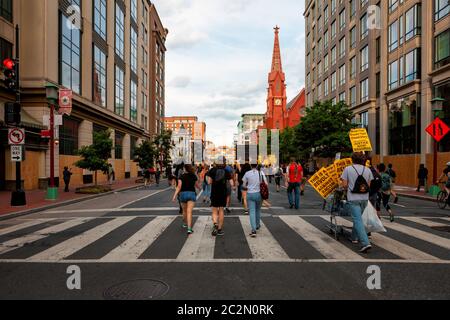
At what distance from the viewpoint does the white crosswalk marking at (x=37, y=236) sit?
284 inches

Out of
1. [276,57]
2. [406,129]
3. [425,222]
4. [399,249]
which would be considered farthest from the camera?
[276,57]

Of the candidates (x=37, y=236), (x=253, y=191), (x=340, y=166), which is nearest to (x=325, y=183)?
(x=340, y=166)

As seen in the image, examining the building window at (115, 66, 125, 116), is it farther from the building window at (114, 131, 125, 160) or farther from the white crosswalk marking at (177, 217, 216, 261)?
the white crosswalk marking at (177, 217, 216, 261)

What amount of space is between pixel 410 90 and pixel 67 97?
25263 millimetres

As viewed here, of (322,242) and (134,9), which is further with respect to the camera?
(134,9)

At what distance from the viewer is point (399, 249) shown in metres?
6.77

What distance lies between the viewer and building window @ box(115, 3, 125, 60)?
40.2m

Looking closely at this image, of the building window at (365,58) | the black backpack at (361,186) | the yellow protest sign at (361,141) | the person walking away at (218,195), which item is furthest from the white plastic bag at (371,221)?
the building window at (365,58)

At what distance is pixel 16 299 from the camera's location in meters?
4.29

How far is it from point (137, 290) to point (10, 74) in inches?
463

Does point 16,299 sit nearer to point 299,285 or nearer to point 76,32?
point 299,285

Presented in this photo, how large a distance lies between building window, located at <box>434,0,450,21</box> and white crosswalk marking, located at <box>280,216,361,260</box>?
22.2 meters

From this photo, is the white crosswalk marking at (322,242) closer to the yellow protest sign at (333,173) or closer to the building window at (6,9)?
the yellow protest sign at (333,173)

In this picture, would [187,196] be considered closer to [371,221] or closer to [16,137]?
[371,221]
